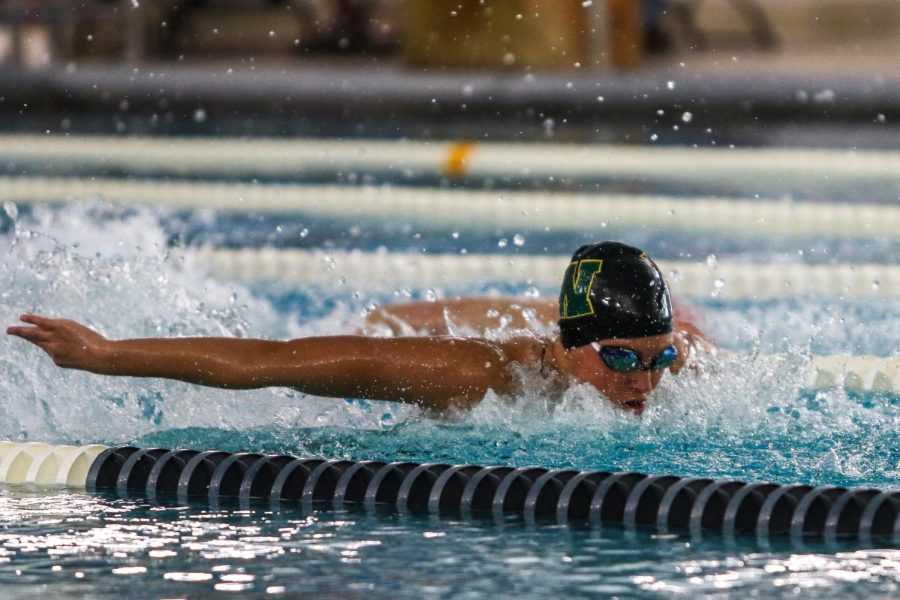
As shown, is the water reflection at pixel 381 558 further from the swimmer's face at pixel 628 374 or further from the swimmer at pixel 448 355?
the swimmer's face at pixel 628 374

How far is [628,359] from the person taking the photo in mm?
3020

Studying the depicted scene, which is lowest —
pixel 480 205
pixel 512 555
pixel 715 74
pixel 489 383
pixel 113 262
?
pixel 512 555

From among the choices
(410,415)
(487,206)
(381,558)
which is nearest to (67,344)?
(410,415)

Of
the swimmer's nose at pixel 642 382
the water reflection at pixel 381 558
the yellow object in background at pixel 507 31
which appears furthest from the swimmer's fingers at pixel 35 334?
the yellow object in background at pixel 507 31

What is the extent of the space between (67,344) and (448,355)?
0.80 m

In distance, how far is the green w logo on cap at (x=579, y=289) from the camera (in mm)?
3086

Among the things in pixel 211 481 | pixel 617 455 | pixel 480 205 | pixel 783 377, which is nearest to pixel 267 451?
pixel 211 481

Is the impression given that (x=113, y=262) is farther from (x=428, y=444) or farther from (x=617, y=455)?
(x=617, y=455)

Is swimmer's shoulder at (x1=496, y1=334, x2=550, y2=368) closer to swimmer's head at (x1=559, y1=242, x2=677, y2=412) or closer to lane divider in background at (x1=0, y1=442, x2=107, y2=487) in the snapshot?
swimmer's head at (x1=559, y1=242, x2=677, y2=412)

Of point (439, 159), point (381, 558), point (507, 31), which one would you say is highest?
point (507, 31)

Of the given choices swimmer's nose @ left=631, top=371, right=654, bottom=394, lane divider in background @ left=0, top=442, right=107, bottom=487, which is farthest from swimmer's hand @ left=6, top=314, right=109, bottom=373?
swimmer's nose @ left=631, top=371, right=654, bottom=394

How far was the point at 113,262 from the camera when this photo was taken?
14.2ft

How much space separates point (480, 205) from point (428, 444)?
3509 millimetres

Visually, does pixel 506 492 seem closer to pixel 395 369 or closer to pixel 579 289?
pixel 395 369
